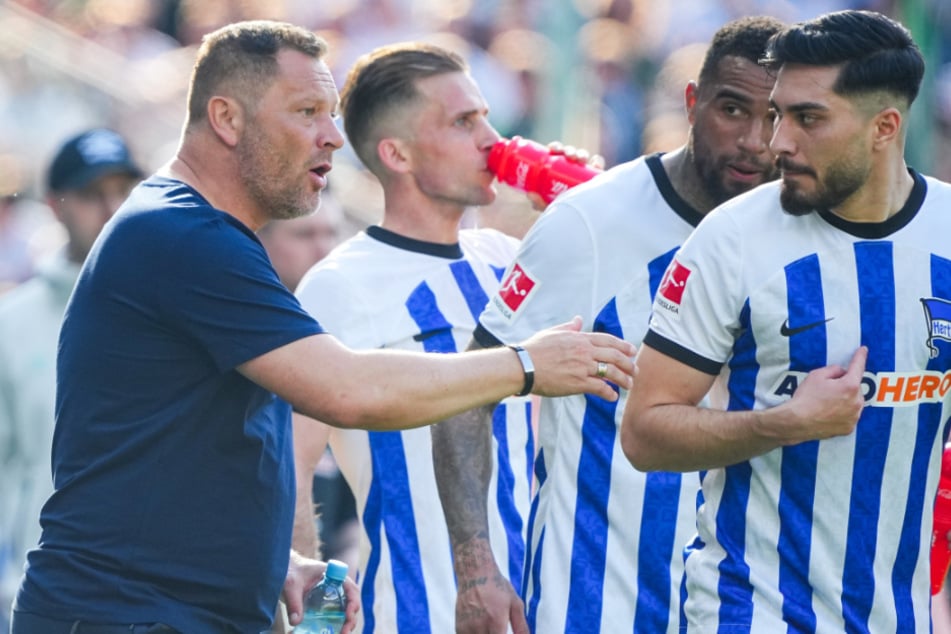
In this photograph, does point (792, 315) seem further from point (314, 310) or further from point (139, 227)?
point (314, 310)

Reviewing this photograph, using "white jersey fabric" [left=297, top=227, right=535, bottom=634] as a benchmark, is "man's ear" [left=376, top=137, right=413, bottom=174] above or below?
above

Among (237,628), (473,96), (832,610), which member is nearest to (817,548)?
(832,610)

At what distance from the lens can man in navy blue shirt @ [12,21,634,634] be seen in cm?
389

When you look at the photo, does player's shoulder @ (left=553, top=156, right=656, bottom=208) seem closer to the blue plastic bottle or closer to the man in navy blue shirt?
the man in navy blue shirt

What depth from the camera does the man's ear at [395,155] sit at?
6027 mm

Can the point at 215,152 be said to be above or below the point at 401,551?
above

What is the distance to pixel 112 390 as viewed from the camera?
3977mm

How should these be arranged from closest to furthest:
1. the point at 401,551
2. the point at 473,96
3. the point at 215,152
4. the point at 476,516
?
the point at 215,152 < the point at 476,516 < the point at 401,551 < the point at 473,96

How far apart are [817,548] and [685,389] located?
0.47m

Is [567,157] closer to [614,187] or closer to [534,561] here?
[614,187]

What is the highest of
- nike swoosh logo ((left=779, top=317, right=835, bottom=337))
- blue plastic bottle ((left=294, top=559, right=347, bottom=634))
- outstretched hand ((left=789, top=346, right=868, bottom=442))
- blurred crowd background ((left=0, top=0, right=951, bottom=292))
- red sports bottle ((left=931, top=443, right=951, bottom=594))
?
blurred crowd background ((left=0, top=0, right=951, bottom=292))

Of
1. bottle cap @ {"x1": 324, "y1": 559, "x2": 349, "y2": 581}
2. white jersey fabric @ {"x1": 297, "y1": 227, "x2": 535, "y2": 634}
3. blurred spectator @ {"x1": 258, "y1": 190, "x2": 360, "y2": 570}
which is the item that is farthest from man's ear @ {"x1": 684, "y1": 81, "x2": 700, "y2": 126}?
blurred spectator @ {"x1": 258, "y1": 190, "x2": 360, "y2": 570}

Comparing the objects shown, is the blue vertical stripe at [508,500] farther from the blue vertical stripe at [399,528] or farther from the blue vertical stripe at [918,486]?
the blue vertical stripe at [918,486]

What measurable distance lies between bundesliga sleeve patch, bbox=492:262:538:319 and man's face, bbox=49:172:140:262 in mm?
2507
